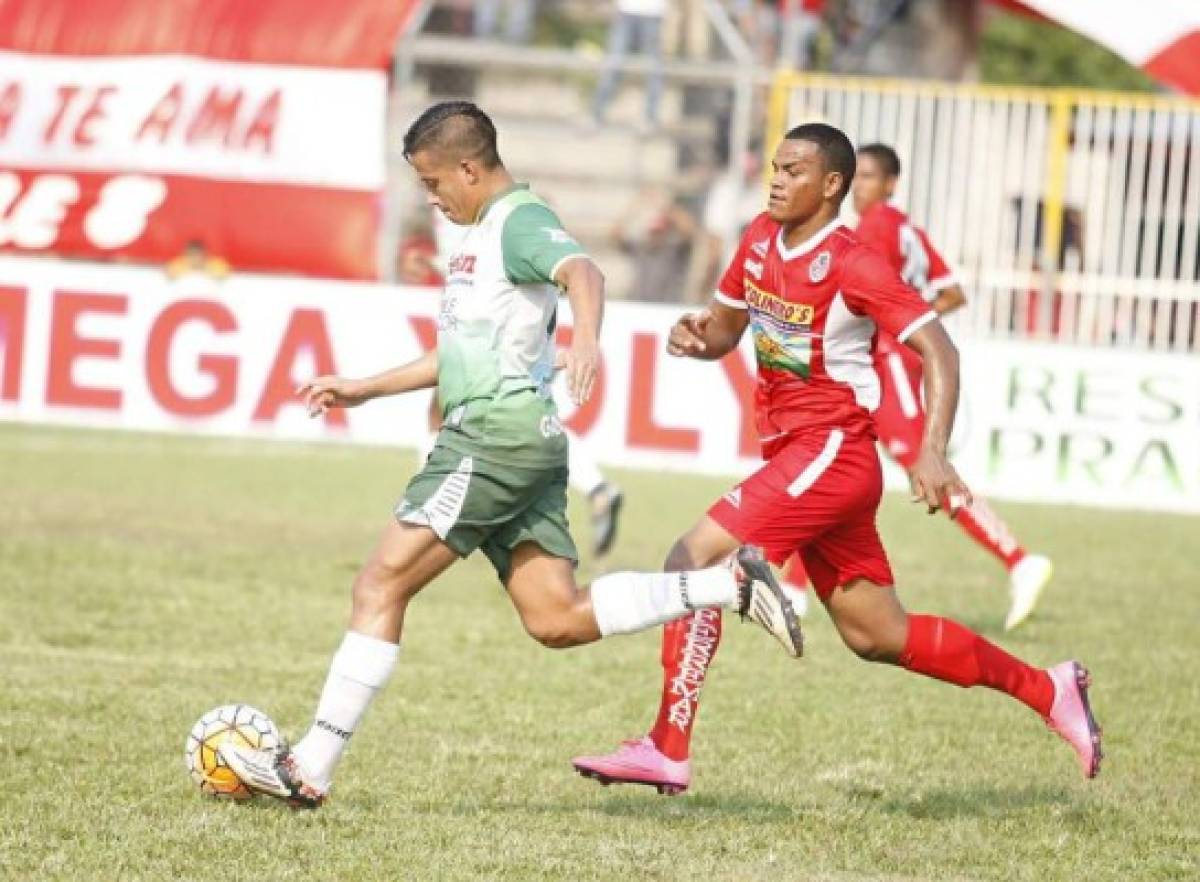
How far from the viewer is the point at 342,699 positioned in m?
6.86

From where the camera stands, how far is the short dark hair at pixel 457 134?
6.96m

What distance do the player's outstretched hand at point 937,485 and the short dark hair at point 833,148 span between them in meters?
1.04

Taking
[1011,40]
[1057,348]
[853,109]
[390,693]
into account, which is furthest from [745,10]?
[1011,40]

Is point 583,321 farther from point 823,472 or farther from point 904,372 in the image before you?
point 904,372

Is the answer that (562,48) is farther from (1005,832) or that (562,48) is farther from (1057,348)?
(1005,832)

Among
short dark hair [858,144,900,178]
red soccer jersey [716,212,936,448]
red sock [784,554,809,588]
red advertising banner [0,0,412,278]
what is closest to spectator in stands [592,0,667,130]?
red advertising banner [0,0,412,278]

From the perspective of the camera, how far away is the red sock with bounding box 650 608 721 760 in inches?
288

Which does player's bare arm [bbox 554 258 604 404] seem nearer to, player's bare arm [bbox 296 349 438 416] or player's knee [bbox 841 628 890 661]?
player's bare arm [bbox 296 349 438 416]

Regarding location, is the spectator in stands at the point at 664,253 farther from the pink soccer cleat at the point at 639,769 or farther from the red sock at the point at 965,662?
the pink soccer cleat at the point at 639,769

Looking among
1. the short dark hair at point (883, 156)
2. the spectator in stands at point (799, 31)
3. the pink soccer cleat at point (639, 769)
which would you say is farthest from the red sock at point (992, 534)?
the spectator in stands at point (799, 31)

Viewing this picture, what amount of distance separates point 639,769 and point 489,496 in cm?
99

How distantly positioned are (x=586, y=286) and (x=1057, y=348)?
11.6 m

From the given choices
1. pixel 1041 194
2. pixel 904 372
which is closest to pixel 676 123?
pixel 1041 194

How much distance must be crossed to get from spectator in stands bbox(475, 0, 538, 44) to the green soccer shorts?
1714cm
